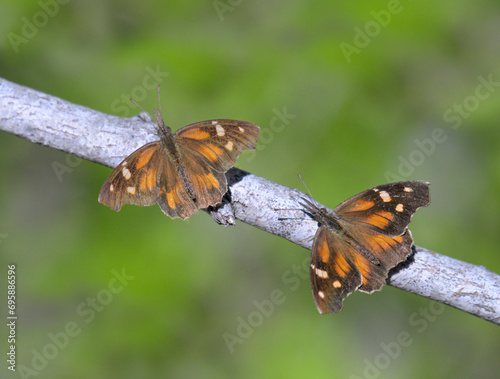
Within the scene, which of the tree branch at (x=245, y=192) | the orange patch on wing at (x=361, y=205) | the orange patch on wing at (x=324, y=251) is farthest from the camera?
the orange patch on wing at (x=361, y=205)

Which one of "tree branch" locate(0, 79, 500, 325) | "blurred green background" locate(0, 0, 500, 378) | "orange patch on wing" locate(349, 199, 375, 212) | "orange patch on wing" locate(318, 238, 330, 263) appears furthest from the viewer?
"blurred green background" locate(0, 0, 500, 378)

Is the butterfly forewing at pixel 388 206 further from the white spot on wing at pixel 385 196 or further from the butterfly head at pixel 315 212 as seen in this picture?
the butterfly head at pixel 315 212

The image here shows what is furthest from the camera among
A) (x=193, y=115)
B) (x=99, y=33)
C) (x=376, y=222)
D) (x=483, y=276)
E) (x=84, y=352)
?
(x=99, y=33)

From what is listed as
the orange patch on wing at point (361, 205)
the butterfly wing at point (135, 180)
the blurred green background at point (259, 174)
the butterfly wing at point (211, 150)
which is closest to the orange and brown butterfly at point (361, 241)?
the orange patch on wing at point (361, 205)

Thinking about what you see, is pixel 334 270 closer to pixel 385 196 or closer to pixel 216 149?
pixel 385 196

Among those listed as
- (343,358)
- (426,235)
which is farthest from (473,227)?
(343,358)

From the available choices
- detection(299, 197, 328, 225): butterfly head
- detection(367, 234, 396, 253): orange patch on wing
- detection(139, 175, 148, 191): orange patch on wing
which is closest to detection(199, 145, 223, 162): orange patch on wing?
detection(139, 175, 148, 191): orange patch on wing

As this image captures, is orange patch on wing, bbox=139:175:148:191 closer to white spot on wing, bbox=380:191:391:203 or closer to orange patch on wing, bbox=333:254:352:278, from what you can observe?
orange patch on wing, bbox=333:254:352:278

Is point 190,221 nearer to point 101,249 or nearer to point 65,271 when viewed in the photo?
point 101,249
